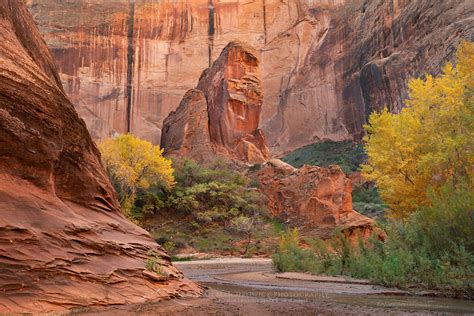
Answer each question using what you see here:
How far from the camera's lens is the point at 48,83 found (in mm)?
9320

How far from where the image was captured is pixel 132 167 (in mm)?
38438

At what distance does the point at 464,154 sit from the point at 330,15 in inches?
3564

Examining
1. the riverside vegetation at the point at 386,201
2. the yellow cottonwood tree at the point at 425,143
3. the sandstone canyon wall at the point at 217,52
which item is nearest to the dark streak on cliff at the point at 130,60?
the sandstone canyon wall at the point at 217,52

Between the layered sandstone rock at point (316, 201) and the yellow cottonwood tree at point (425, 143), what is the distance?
10.5 m

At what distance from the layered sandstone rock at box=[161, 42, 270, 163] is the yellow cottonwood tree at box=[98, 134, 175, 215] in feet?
50.6

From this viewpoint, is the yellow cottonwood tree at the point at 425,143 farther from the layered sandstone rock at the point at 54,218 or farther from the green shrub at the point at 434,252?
the layered sandstone rock at the point at 54,218

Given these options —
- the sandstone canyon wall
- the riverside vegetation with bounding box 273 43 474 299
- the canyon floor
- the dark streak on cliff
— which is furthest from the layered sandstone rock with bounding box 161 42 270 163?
the canyon floor

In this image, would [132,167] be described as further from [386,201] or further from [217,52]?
[217,52]

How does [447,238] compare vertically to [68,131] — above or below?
below

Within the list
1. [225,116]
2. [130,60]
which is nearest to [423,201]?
[225,116]

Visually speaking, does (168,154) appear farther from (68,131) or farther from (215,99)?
(68,131)

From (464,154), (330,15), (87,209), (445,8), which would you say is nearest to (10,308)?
(87,209)

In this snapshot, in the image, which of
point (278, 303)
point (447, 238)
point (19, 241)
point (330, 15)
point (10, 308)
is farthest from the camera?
point (330, 15)

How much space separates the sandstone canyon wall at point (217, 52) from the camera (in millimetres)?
80094
